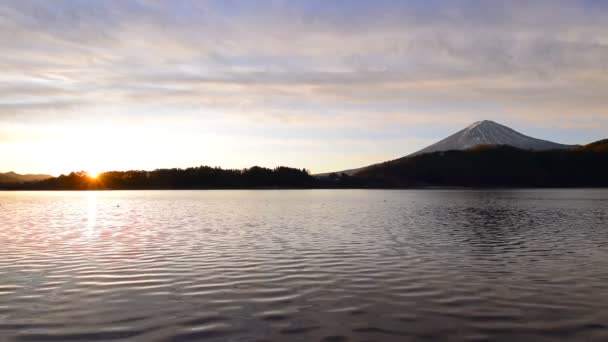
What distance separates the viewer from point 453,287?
1977 centimetres

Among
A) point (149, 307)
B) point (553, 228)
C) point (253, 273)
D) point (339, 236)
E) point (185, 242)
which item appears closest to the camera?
point (149, 307)

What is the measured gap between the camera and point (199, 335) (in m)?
13.4

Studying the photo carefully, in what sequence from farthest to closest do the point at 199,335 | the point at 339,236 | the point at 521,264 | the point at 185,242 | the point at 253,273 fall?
the point at 339,236
the point at 185,242
the point at 521,264
the point at 253,273
the point at 199,335

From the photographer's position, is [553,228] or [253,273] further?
[553,228]

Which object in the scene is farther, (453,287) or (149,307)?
(453,287)

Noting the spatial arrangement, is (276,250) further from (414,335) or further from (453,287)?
(414,335)

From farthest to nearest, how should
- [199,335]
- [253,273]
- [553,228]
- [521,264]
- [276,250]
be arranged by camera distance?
1. [553,228]
2. [276,250]
3. [521,264]
4. [253,273]
5. [199,335]

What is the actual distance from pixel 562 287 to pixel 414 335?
9.50 m

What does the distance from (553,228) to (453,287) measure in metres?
30.9

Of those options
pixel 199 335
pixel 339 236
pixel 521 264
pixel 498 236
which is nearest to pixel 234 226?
pixel 339 236

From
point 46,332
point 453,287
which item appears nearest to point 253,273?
point 453,287

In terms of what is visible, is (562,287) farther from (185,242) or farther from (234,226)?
(234,226)

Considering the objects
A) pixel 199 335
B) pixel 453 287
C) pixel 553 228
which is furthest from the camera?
pixel 553 228

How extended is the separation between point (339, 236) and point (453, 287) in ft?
64.5
